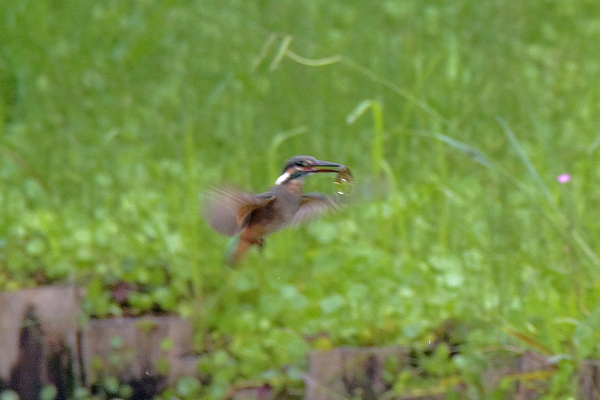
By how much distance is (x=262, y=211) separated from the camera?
6.18 feet

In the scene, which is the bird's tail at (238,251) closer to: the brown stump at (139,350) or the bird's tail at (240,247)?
the bird's tail at (240,247)

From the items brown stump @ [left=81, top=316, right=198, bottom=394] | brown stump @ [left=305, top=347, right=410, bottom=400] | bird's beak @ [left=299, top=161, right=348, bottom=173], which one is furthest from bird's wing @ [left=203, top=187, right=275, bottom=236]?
brown stump @ [left=81, top=316, right=198, bottom=394]

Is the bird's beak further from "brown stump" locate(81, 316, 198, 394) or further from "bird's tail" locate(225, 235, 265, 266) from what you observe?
"brown stump" locate(81, 316, 198, 394)

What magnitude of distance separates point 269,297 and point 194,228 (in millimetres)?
329

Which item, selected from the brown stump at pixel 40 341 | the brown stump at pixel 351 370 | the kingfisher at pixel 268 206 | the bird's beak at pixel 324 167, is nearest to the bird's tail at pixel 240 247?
the kingfisher at pixel 268 206

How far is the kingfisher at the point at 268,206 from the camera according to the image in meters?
1.68

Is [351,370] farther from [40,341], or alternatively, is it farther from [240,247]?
[40,341]

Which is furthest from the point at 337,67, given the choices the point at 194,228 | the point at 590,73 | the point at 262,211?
the point at 262,211

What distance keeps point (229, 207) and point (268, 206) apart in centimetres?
16

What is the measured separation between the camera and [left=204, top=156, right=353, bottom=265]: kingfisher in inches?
66.1

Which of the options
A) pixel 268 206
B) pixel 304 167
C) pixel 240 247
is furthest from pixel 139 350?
pixel 304 167

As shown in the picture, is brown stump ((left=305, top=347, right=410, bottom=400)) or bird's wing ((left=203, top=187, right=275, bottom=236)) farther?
brown stump ((left=305, top=347, right=410, bottom=400))

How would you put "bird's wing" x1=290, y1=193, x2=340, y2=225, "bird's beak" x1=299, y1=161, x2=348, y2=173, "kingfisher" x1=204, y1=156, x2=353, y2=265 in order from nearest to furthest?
"bird's beak" x1=299, y1=161, x2=348, y2=173, "kingfisher" x1=204, y1=156, x2=353, y2=265, "bird's wing" x1=290, y1=193, x2=340, y2=225

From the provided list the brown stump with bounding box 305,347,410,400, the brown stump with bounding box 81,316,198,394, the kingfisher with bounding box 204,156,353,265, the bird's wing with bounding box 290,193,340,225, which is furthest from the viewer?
the brown stump with bounding box 81,316,198,394
